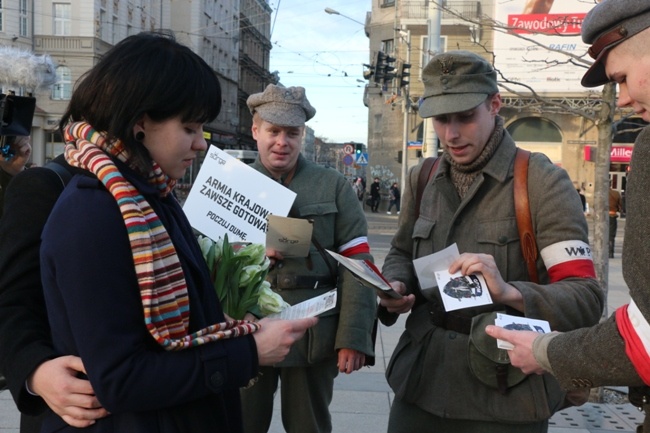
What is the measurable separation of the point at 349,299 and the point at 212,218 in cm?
75

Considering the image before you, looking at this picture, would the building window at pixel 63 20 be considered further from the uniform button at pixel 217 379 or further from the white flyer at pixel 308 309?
the uniform button at pixel 217 379

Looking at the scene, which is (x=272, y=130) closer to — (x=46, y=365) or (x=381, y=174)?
(x=46, y=365)

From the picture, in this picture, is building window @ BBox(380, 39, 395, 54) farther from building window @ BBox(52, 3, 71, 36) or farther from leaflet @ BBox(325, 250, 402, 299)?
leaflet @ BBox(325, 250, 402, 299)

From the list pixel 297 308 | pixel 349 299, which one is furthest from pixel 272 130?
pixel 297 308

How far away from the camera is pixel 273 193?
10.3ft

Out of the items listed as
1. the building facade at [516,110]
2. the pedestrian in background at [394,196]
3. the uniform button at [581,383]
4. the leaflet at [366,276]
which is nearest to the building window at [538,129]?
the building facade at [516,110]

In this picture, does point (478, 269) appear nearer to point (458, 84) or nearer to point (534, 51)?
point (458, 84)

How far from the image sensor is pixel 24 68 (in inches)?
135

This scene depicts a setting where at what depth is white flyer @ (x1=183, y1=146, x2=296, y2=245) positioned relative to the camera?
10.3ft

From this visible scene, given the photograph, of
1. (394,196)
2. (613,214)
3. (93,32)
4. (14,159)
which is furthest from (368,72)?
(93,32)

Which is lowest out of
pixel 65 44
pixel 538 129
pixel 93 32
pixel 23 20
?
pixel 538 129

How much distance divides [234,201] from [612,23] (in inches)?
74.5

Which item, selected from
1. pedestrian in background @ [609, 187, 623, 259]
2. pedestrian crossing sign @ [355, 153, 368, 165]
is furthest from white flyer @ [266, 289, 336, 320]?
pedestrian crossing sign @ [355, 153, 368, 165]

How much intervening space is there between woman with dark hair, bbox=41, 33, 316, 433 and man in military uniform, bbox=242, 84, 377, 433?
4.35 ft
